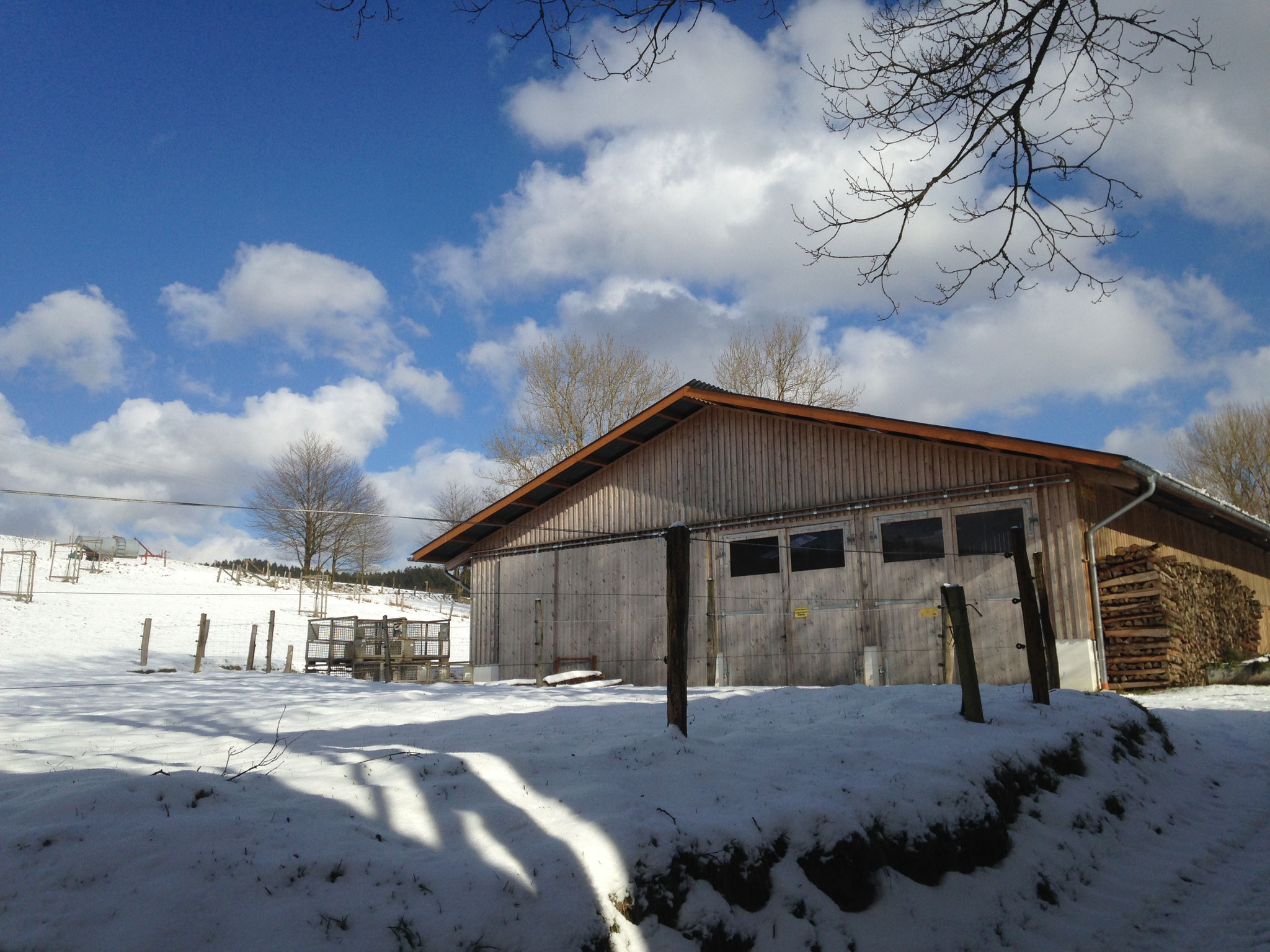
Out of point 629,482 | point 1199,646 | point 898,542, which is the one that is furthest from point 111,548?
point 1199,646

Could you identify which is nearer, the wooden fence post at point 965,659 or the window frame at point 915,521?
the wooden fence post at point 965,659

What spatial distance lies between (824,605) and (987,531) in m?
3.03

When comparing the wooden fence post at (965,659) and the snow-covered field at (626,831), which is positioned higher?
the wooden fence post at (965,659)

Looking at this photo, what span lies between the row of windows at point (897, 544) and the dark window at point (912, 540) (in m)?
0.01

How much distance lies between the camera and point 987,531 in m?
12.6

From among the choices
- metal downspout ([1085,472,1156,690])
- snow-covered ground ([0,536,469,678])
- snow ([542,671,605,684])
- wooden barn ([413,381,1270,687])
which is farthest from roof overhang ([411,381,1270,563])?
snow-covered ground ([0,536,469,678])

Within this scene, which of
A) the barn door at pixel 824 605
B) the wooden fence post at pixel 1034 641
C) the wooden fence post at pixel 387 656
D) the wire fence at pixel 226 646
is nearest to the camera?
the wooden fence post at pixel 1034 641

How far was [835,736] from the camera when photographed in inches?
230

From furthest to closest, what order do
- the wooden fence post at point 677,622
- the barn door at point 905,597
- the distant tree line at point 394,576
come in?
the distant tree line at point 394,576
the barn door at point 905,597
the wooden fence post at point 677,622

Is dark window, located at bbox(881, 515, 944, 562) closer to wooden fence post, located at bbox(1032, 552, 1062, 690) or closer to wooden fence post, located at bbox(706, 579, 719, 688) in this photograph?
wooden fence post, located at bbox(1032, 552, 1062, 690)

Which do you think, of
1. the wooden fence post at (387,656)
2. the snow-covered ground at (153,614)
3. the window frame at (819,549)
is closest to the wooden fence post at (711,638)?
the window frame at (819,549)

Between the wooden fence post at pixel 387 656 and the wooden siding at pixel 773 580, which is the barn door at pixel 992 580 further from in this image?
the wooden fence post at pixel 387 656

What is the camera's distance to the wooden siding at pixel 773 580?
1232 centimetres

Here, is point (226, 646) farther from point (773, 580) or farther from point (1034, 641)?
point (1034, 641)
